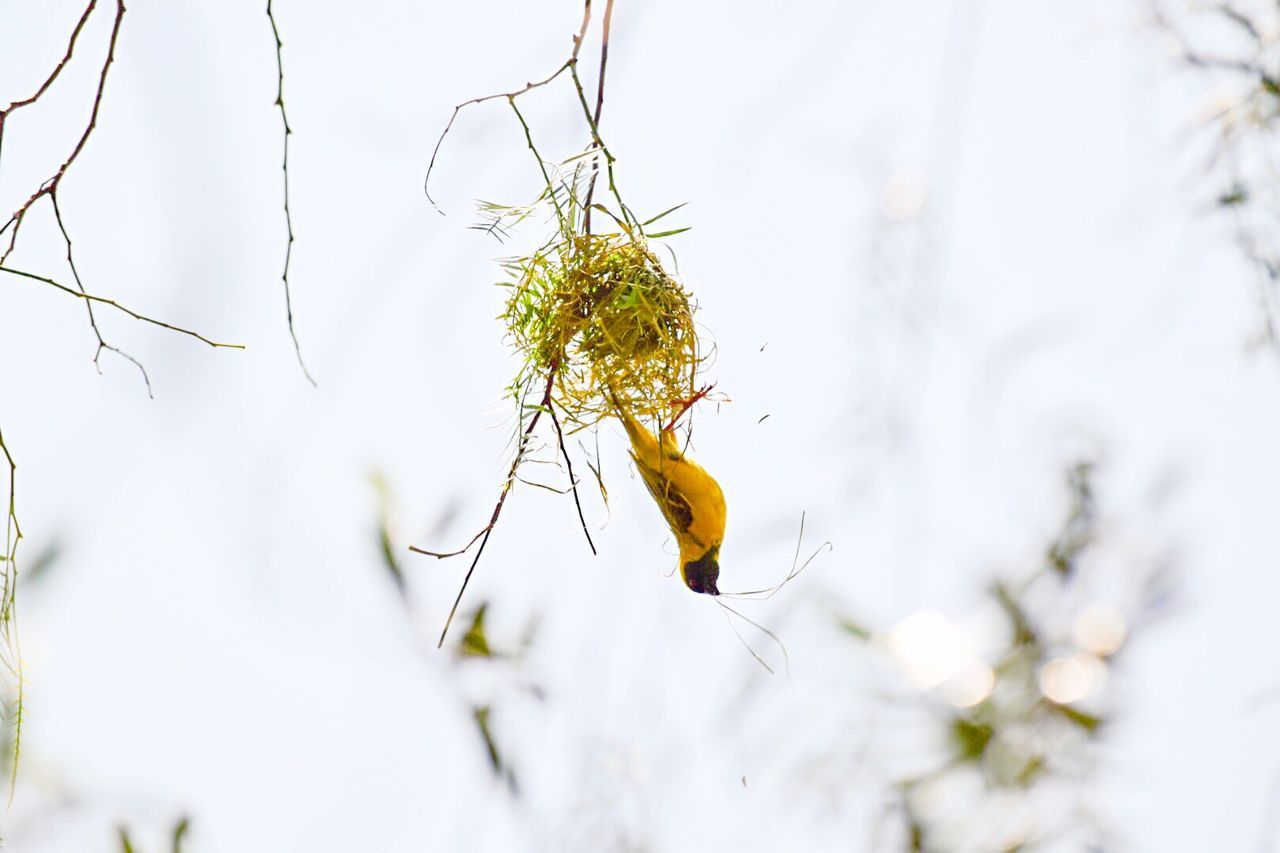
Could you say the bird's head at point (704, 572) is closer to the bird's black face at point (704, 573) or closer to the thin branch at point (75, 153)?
the bird's black face at point (704, 573)

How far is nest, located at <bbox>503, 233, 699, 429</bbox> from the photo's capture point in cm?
86

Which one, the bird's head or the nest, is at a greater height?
the nest

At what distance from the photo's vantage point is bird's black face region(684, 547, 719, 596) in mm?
817

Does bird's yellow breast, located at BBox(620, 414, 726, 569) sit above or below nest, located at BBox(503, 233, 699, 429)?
below

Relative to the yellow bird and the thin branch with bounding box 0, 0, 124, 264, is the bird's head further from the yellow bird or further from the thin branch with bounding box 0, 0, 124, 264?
the thin branch with bounding box 0, 0, 124, 264

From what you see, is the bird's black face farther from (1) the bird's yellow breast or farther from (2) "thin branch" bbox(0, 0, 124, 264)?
(2) "thin branch" bbox(0, 0, 124, 264)

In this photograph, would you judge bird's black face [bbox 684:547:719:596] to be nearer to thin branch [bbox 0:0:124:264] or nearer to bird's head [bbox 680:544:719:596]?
bird's head [bbox 680:544:719:596]

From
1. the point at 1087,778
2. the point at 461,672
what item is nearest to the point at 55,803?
the point at 461,672

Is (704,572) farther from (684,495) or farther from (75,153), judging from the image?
(75,153)

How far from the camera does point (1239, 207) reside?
1122 mm

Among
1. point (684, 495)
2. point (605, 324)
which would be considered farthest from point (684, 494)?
point (605, 324)

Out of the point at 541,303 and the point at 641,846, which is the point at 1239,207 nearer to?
the point at 541,303

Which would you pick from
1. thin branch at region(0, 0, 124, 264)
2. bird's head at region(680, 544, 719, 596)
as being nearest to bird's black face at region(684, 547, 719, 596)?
bird's head at region(680, 544, 719, 596)

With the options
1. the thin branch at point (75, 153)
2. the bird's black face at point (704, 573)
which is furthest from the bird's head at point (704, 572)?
the thin branch at point (75, 153)
